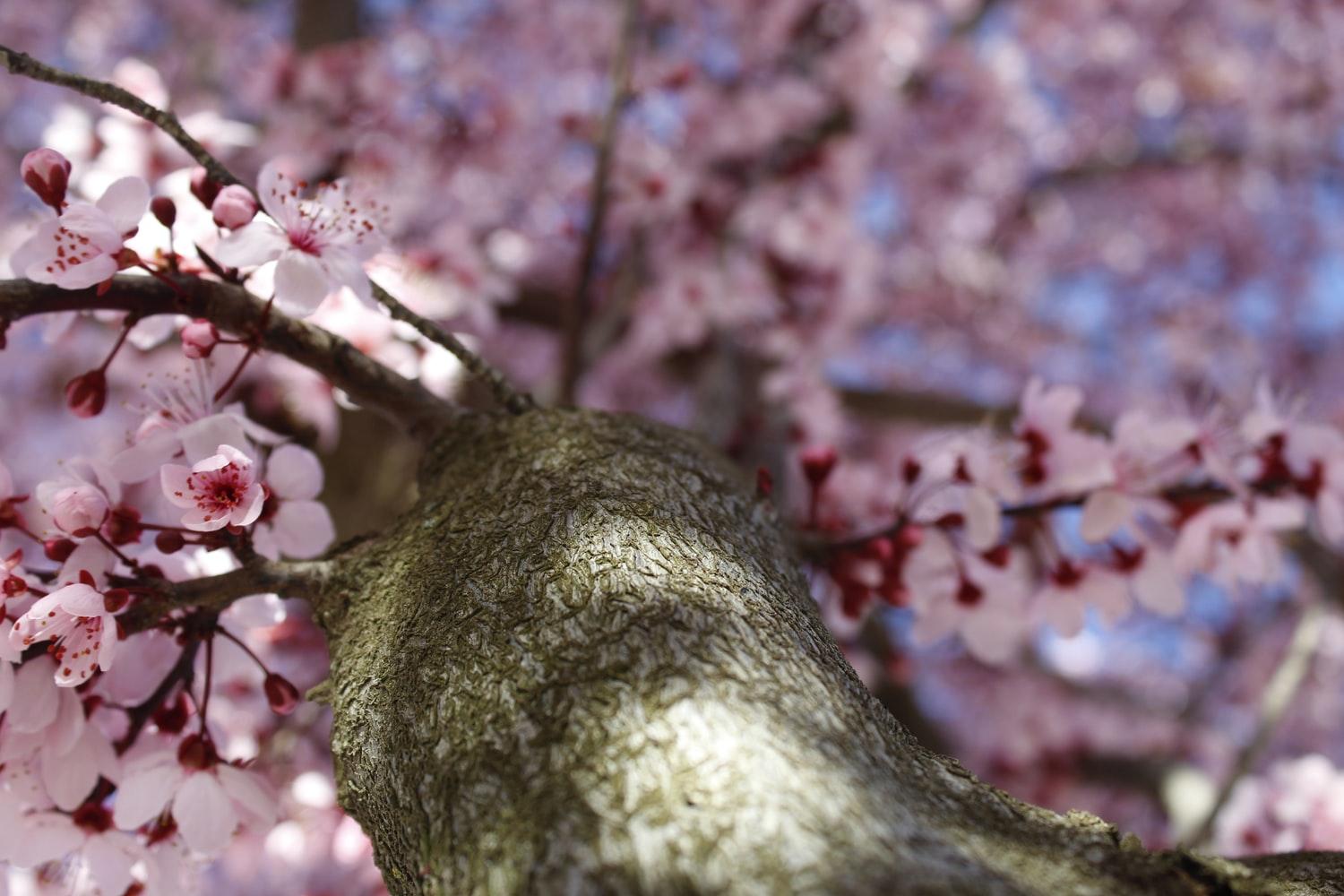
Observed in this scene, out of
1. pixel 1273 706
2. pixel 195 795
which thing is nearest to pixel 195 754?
pixel 195 795

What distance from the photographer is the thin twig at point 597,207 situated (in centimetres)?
233

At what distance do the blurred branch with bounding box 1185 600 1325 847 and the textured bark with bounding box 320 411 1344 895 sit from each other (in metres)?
1.65

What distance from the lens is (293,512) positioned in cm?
120

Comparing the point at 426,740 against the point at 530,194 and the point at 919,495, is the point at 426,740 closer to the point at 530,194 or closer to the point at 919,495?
the point at 919,495

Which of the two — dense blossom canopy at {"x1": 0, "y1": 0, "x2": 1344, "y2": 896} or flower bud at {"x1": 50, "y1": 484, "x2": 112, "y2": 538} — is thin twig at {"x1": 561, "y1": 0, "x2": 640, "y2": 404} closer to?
dense blossom canopy at {"x1": 0, "y1": 0, "x2": 1344, "y2": 896}

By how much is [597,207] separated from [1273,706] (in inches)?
93.1

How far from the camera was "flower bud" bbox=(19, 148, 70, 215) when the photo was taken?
110cm

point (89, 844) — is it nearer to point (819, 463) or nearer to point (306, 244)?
point (306, 244)

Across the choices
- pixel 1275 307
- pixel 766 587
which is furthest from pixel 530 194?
pixel 1275 307

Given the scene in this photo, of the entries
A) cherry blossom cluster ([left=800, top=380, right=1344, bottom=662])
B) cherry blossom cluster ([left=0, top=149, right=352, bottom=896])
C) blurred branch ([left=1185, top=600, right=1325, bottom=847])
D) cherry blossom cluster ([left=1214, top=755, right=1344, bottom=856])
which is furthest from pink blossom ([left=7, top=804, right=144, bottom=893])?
blurred branch ([left=1185, top=600, right=1325, bottom=847])

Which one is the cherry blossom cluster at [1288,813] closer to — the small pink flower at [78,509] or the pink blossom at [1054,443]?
the pink blossom at [1054,443]

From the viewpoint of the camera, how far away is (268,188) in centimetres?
115

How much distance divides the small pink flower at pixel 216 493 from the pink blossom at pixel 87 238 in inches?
9.2

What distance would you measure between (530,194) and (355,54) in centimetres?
152
